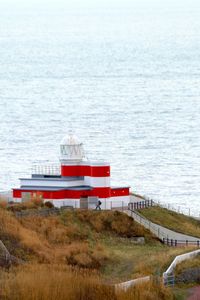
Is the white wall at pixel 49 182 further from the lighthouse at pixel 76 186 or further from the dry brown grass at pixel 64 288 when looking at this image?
the dry brown grass at pixel 64 288

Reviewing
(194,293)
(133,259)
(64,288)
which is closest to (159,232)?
(133,259)

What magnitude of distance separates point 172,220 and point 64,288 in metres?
21.0

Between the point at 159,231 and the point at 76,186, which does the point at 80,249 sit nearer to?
the point at 159,231

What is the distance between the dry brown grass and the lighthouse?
55.8 feet

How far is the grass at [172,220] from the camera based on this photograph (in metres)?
53.8

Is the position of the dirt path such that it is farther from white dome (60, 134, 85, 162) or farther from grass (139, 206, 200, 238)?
white dome (60, 134, 85, 162)

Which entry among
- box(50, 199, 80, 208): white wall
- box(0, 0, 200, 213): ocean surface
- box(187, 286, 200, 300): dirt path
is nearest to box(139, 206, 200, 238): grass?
box(50, 199, 80, 208): white wall

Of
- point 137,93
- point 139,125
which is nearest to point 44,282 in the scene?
point 139,125

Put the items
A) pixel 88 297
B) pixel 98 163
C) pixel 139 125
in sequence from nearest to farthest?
Answer: 1. pixel 88 297
2. pixel 98 163
3. pixel 139 125

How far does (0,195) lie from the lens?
2227 inches

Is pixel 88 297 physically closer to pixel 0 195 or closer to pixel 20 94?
pixel 0 195

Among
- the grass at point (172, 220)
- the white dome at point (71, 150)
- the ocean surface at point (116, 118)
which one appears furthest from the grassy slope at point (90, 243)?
the ocean surface at point (116, 118)

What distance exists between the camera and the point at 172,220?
181 ft

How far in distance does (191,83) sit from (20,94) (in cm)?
2021
